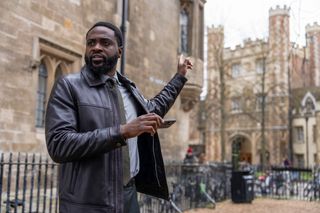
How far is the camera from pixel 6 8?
779 cm

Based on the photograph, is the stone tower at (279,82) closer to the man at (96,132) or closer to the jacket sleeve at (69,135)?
the man at (96,132)

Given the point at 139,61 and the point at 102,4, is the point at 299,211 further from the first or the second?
the point at 102,4

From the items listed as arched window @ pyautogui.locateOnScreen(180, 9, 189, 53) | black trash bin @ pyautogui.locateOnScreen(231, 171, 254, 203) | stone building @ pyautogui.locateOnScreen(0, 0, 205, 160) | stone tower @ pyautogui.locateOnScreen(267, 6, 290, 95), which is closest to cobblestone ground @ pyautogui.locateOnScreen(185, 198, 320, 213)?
black trash bin @ pyautogui.locateOnScreen(231, 171, 254, 203)

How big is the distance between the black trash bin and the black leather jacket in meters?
11.0

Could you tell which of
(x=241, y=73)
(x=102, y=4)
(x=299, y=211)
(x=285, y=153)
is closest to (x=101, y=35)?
(x=102, y=4)

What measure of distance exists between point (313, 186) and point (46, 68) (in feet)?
31.5

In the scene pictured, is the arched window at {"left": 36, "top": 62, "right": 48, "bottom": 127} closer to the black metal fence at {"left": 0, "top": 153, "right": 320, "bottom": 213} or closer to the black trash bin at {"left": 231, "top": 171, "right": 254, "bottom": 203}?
the black metal fence at {"left": 0, "top": 153, "right": 320, "bottom": 213}

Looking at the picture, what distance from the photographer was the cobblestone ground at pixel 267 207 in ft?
35.9

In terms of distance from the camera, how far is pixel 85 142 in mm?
1838

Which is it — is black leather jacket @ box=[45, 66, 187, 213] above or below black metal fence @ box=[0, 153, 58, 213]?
above

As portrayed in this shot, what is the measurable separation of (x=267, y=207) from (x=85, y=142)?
1093 cm

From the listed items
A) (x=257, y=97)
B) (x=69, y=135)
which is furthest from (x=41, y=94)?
(x=257, y=97)

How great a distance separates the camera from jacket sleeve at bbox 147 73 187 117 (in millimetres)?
2595

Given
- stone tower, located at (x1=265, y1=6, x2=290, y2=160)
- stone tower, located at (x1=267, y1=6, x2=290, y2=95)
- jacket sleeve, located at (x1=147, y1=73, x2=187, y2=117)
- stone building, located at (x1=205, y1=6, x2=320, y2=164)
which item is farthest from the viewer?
stone tower, located at (x1=267, y1=6, x2=290, y2=95)
